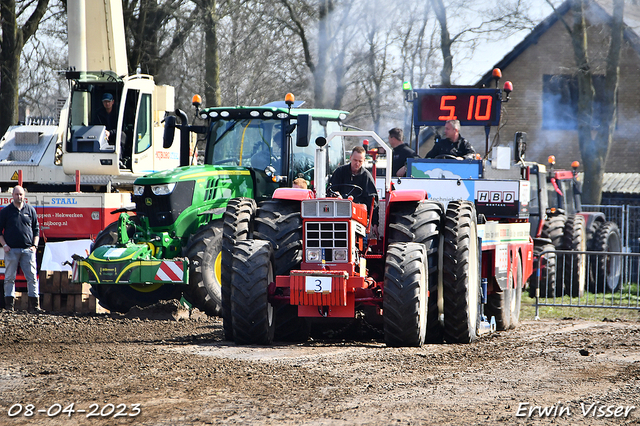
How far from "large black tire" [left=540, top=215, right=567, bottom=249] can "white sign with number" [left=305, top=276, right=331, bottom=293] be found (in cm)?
957

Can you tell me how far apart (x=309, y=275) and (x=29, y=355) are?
2.76 metres

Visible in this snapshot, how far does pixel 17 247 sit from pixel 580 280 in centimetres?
1052

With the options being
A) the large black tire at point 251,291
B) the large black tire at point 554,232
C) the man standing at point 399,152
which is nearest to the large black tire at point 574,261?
the large black tire at point 554,232

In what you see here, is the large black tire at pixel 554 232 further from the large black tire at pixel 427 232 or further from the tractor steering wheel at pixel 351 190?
the tractor steering wheel at pixel 351 190

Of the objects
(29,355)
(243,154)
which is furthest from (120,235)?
(29,355)

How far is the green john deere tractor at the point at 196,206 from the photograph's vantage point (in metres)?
10.7

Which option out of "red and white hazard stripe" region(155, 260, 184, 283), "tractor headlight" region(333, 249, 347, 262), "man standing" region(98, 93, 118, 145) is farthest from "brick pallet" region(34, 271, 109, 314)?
"tractor headlight" region(333, 249, 347, 262)

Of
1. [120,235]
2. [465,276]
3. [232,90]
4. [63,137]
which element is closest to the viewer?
[465,276]

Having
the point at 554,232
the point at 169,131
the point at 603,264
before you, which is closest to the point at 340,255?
the point at 169,131

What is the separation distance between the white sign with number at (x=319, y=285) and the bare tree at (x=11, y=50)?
55.4ft

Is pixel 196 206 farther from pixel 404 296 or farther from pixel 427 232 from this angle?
pixel 404 296

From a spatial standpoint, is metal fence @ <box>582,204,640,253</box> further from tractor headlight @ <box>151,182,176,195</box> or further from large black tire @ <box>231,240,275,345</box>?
large black tire @ <box>231,240,275,345</box>

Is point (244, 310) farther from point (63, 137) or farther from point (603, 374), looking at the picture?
point (63, 137)

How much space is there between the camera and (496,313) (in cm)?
1124
